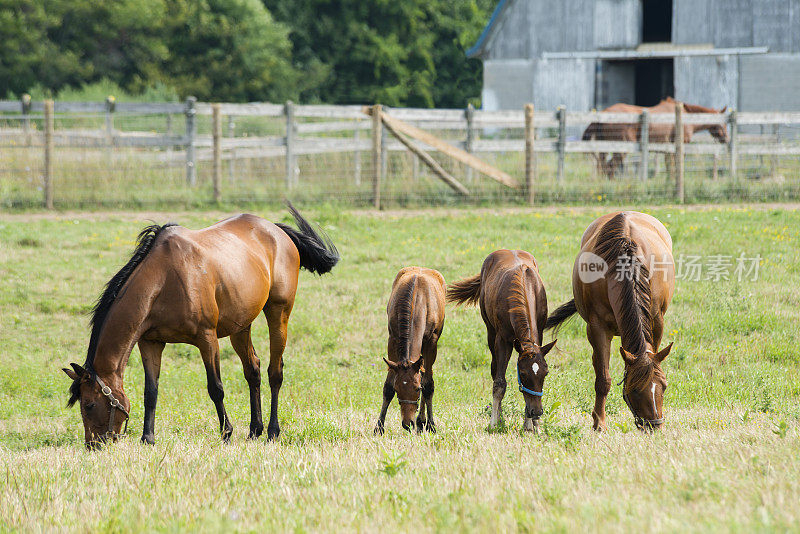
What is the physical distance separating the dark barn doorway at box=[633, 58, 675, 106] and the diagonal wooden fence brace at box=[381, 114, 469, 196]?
18.9 meters

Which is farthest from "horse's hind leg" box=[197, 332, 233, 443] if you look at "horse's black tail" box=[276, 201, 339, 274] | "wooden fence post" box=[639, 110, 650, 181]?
"wooden fence post" box=[639, 110, 650, 181]

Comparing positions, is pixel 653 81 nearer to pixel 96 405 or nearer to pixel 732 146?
pixel 732 146

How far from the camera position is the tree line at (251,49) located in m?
37.0

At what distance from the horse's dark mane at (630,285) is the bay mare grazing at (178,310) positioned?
290cm

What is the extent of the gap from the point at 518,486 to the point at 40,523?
228 cm

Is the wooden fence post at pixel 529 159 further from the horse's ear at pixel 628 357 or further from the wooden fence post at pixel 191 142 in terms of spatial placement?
the horse's ear at pixel 628 357

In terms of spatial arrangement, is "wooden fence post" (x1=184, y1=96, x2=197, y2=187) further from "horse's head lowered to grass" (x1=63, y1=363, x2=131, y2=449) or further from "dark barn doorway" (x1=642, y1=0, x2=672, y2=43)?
"dark barn doorway" (x1=642, y1=0, x2=672, y2=43)

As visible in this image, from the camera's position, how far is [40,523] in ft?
13.6

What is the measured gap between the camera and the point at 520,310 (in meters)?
7.05

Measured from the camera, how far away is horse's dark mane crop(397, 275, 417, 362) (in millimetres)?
7164

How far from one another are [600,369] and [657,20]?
32.0m

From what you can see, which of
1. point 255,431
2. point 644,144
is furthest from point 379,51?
point 255,431

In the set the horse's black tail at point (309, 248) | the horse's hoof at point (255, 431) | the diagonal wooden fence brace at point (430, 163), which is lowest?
the horse's hoof at point (255, 431)

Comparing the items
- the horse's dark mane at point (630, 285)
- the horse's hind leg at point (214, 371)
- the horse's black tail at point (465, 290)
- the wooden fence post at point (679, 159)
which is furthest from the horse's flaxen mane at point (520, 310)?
the wooden fence post at point (679, 159)
